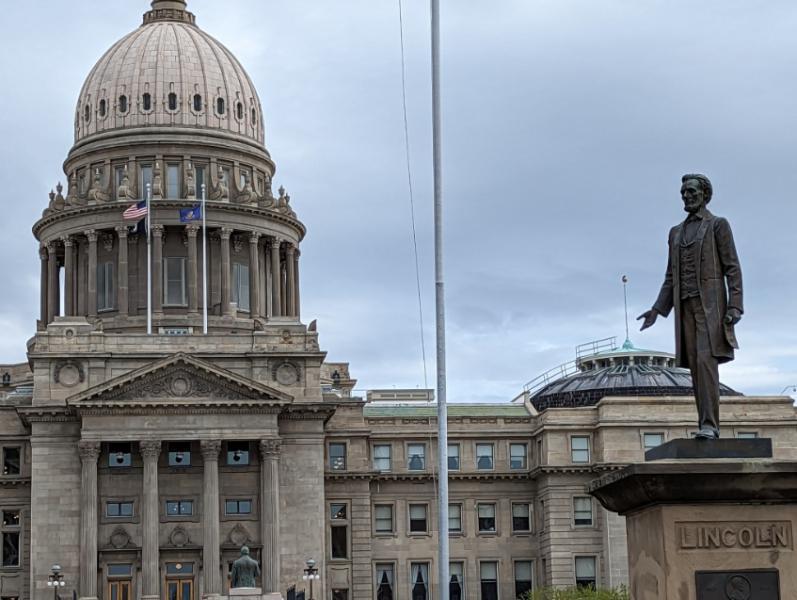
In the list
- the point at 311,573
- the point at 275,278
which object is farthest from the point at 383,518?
the point at 311,573

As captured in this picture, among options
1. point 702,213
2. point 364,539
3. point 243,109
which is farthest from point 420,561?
point 702,213

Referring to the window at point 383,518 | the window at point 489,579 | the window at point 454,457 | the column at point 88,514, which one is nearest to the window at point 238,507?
the column at point 88,514

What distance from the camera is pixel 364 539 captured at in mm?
107062

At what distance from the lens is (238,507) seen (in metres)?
100

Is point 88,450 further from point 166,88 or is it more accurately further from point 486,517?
point 166,88

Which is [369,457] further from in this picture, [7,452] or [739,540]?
[739,540]

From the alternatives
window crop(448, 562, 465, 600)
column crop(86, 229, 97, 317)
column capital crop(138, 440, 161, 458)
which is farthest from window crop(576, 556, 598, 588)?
column crop(86, 229, 97, 317)

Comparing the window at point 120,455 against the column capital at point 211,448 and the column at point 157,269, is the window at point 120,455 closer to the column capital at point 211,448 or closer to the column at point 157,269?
the column capital at point 211,448

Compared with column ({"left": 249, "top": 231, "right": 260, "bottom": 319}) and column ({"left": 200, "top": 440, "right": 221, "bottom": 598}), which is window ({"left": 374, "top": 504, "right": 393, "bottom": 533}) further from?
column ({"left": 249, "top": 231, "right": 260, "bottom": 319})

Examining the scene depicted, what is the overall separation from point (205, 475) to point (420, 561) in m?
18.1

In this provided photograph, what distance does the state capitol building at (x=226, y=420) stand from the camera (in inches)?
3844

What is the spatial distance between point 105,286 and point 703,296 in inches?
4119

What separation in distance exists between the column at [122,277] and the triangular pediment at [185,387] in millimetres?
17936

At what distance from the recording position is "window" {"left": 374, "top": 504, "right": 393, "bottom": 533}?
110 metres
